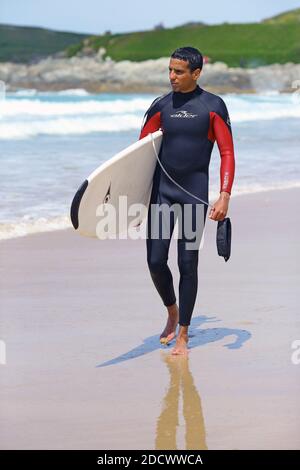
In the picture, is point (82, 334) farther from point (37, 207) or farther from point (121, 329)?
point (37, 207)

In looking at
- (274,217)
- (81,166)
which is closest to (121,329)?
(274,217)

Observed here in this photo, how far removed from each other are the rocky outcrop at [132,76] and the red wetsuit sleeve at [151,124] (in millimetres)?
81991

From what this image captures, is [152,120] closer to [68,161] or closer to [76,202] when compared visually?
[76,202]

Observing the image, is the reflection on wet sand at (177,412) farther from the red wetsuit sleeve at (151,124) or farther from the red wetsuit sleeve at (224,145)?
the red wetsuit sleeve at (151,124)

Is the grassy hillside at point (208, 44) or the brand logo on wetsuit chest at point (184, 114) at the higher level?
the grassy hillside at point (208, 44)

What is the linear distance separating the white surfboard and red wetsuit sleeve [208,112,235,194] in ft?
Answer: 0.99

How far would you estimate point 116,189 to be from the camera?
5.74m

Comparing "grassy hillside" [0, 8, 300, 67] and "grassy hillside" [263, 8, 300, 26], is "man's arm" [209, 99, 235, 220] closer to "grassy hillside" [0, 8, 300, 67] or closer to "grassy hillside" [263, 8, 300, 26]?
"grassy hillside" [0, 8, 300, 67]

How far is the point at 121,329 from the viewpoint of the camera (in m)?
5.85

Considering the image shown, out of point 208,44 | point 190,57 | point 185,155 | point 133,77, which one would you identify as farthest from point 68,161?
point 208,44

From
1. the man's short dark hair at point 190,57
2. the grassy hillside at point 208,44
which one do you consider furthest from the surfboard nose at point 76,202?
the grassy hillside at point 208,44

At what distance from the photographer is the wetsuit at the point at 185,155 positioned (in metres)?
5.41

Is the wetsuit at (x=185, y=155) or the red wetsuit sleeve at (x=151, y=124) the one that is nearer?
the wetsuit at (x=185, y=155)
